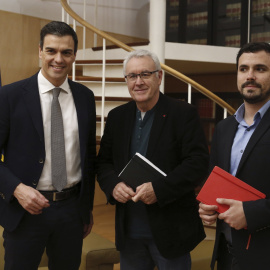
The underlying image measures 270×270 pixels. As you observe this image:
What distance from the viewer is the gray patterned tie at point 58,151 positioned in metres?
1.86

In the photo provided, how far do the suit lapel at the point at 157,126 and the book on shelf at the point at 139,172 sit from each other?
0.33 ft

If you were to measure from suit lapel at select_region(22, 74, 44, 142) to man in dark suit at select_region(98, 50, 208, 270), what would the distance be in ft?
1.19

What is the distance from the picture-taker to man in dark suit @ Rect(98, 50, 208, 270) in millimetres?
1853

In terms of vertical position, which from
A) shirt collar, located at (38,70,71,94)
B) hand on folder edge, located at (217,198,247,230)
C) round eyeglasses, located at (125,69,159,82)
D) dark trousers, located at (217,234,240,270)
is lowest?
dark trousers, located at (217,234,240,270)

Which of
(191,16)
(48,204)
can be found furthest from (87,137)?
(191,16)

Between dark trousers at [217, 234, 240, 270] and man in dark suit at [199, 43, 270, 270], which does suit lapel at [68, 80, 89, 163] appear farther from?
dark trousers at [217, 234, 240, 270]

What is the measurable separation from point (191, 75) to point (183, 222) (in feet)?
20.3

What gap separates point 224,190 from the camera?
1561 mm

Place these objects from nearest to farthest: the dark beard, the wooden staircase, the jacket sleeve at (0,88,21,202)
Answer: the dark beard < the jacket sleeve at (0,88,21,202) < the wooden staircase

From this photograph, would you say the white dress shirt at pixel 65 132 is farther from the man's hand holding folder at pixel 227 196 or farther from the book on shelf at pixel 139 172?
the man's hand holding folder at pixel 227 196

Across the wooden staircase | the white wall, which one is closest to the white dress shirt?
the wooden staircase

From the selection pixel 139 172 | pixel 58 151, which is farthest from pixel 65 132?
pixel 139 172

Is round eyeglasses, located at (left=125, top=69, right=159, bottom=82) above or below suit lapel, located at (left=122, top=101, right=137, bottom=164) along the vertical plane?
above

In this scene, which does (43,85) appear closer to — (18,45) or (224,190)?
(224,190)
